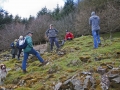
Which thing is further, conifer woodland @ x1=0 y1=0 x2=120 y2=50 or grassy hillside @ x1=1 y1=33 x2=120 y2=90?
conifer woodland @ x1=0 y1=0 x2=120 y2=50

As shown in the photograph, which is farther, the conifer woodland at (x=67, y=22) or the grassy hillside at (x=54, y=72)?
the conifer woodland at (x=67, y=22)

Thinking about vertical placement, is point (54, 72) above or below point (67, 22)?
below

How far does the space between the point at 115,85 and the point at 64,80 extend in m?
1.83

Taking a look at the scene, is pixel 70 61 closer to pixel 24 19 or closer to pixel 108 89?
pixel 108 89

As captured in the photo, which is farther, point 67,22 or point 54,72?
point 67,22

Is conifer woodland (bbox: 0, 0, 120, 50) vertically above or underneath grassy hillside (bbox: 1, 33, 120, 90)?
above

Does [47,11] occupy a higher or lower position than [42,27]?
higher

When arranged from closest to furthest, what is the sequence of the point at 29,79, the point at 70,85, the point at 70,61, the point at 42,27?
1. the point at 70,85
2. the point at 29,79
3. the point at 70,61
4. the point at 42,27

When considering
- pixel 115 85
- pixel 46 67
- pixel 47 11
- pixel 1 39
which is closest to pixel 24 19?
pixel 47 11

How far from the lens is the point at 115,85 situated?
7.55 metres

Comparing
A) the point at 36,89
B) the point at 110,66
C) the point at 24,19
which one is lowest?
the point at 36,89

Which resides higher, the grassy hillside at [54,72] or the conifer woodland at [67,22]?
the conifer woodland at [67,22]

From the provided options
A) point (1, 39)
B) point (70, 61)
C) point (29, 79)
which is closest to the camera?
point (29, 79)

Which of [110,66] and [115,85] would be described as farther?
[110,66]
